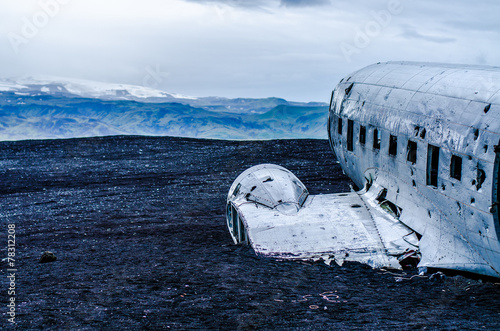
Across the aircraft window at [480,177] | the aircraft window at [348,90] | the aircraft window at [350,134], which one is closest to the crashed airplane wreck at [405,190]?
the aircraft window at [480,177]

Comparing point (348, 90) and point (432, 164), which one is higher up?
point (348, 90)

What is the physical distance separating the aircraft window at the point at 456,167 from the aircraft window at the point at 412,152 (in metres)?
1.65

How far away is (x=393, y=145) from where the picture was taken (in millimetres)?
15031

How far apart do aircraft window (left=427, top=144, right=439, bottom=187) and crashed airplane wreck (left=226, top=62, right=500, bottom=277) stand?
0.03 metres

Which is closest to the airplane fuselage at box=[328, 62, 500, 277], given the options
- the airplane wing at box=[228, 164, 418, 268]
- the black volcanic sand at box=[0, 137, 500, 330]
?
the airplane wing at box=[228, 164, 418, 268]

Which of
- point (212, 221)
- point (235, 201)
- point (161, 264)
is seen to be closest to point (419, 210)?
point (235, 201)

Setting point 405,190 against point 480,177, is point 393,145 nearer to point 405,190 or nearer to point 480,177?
point 405,190

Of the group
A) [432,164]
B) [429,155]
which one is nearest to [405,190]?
[432,164]

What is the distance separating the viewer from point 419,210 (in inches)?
549

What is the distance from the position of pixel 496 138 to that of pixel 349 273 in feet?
17.5

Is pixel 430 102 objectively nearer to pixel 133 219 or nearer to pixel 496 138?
pixel 496 138

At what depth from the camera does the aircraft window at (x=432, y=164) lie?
12852 millimetres

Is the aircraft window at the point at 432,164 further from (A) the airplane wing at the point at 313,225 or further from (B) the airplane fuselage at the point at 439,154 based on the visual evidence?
(A) the airplane wing at the point at 313,225

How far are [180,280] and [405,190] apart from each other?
7.23 m
